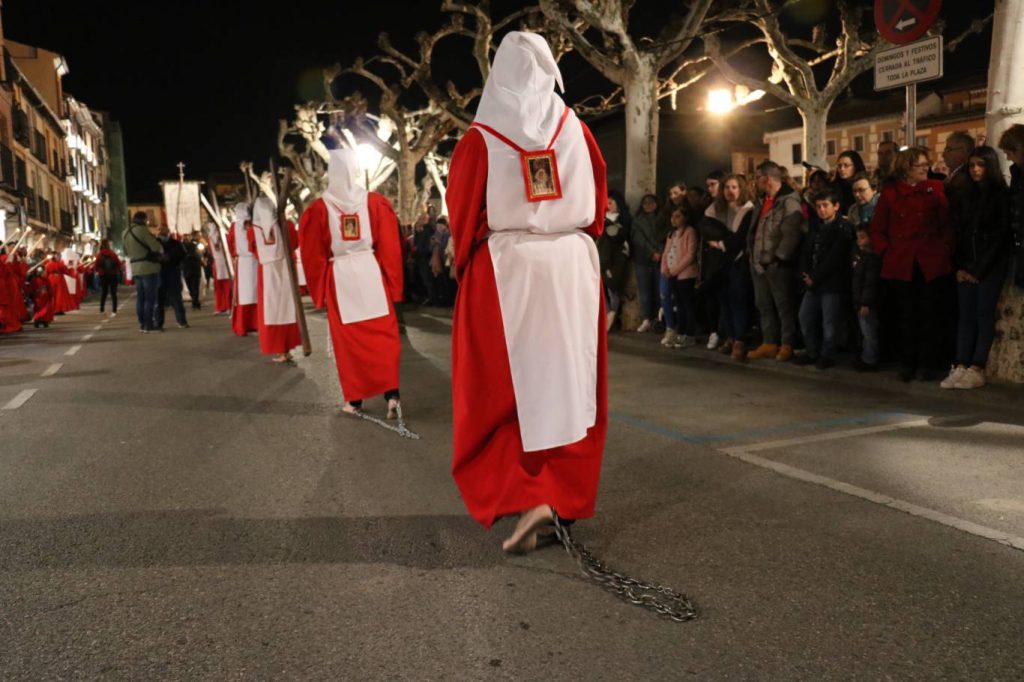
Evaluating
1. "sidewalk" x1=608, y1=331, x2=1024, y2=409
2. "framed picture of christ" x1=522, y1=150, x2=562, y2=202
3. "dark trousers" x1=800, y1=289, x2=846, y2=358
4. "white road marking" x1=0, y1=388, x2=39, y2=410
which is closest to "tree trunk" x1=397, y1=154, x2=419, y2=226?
"sidewalk" x1=608, y1=331, x2=1024, y2=409

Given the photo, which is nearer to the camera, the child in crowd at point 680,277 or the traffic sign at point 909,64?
the traffic sign at point 909,64

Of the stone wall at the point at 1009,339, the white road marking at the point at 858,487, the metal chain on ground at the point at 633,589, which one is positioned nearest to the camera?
the metal chain on ground at the point at 633,589

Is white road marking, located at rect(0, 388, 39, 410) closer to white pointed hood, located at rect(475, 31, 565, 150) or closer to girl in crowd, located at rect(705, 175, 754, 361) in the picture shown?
white pointed hood, located at rect(475, 31, 565, 150)

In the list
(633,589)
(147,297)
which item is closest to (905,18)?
(633,589)

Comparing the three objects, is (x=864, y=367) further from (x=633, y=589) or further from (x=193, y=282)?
(x=193, y=282)

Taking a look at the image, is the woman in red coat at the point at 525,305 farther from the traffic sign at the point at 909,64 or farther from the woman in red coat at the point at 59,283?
the woman in red coat at the point at 59,283

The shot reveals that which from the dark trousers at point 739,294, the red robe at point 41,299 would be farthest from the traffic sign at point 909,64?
the red robe at point 41,299

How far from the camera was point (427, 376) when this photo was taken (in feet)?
33.0

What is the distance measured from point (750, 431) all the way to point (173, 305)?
14337 mm

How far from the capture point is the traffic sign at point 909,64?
8219mm

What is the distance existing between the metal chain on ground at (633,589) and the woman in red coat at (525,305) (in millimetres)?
211

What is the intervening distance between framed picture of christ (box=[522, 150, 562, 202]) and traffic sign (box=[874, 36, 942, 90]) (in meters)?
5.41

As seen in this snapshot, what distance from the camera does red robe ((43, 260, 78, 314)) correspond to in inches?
892

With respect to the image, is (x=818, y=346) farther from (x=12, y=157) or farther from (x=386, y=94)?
(x=12, y=157)
